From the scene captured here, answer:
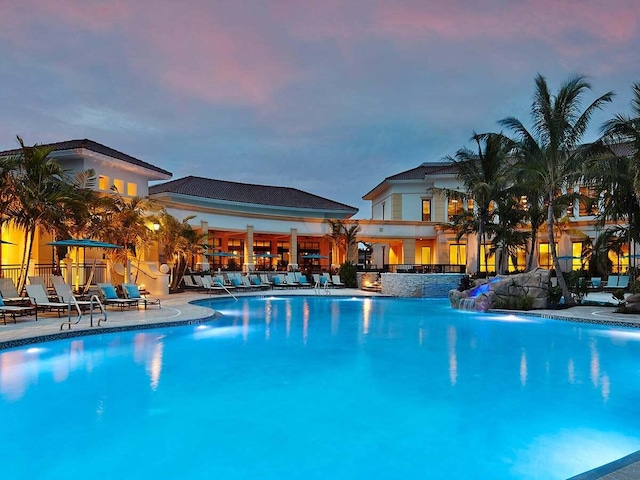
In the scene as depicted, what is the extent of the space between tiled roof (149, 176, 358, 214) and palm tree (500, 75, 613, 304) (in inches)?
747

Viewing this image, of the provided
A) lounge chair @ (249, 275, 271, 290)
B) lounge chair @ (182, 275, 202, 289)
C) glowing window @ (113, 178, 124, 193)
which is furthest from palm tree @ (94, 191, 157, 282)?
lounge chair @ (249, 275, 271, 290)

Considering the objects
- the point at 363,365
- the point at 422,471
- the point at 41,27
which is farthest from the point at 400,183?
the point at 422,471

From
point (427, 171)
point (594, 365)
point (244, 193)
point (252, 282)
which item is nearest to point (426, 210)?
point (427, 171)

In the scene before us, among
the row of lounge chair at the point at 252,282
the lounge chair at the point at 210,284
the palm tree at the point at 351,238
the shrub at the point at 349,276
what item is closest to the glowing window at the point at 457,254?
the palm tree at the point at 351,238

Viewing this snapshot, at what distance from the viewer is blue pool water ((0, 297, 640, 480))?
4137mm

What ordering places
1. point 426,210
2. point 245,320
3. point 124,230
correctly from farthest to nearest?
1. point 426,210
2. point 124,230
3. point 245,320

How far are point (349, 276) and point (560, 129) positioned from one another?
14863 mm

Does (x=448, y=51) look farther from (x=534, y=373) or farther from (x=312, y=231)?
(x=534, y=373)

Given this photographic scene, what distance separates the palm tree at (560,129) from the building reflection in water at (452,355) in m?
6.28

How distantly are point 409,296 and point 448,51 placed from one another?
1296cm

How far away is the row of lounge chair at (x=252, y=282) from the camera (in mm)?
22344

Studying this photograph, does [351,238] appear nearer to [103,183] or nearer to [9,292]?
[103,183]

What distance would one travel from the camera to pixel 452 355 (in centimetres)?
856

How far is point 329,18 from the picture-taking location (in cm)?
1883
